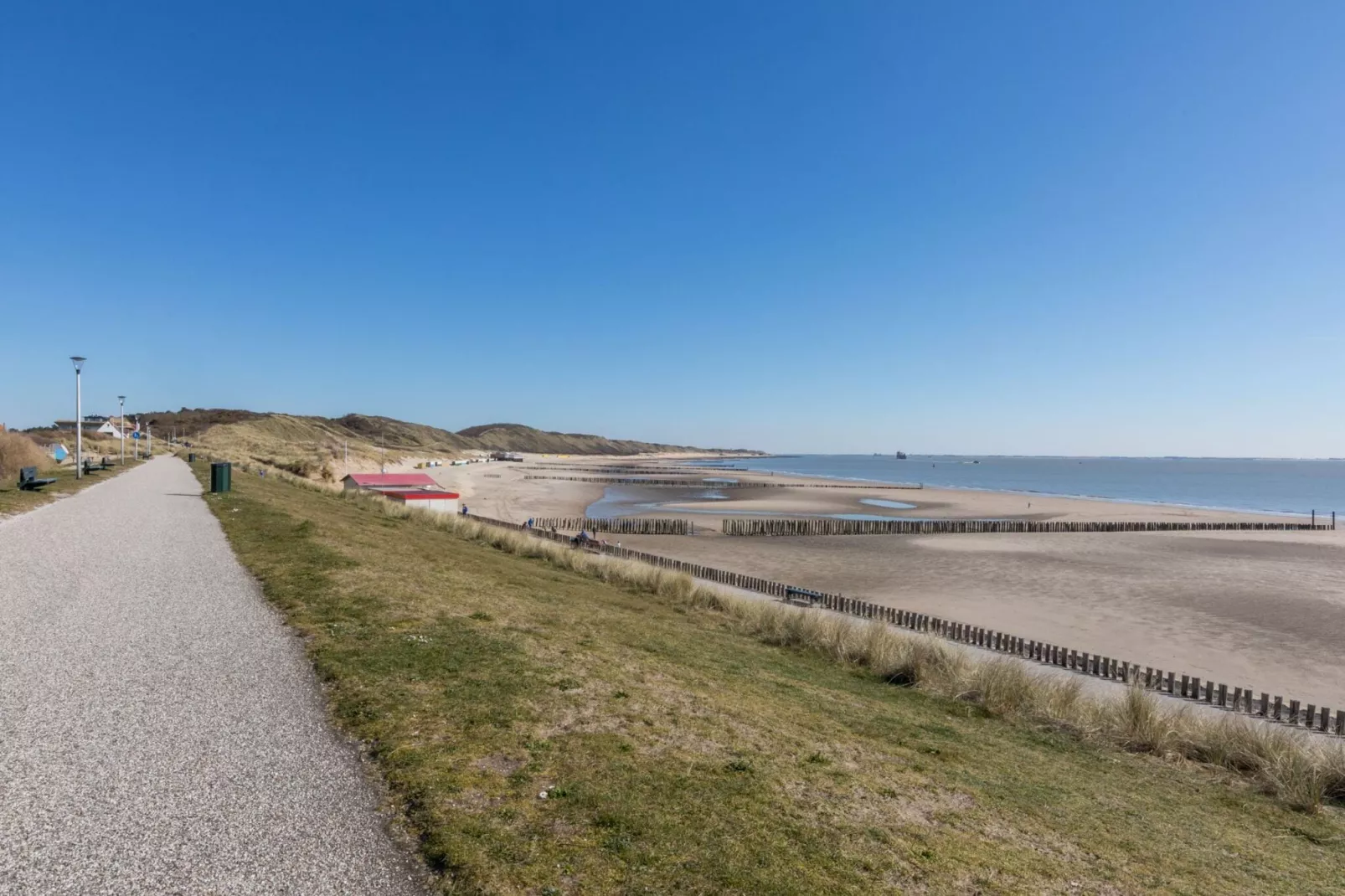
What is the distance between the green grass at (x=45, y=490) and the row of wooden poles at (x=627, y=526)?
2266cm

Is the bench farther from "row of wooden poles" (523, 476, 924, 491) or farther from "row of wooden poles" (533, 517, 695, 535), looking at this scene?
"row of wooden poles" (523, 476, 924, 491)

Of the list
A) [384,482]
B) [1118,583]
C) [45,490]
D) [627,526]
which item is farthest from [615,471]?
[1118,583]

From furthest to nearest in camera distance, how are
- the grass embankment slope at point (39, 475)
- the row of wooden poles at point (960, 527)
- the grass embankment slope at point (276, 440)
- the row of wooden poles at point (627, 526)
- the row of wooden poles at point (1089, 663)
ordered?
the grass embankment slope at point (276, 440), the row of wooden poles at point (960, 527), the row of wooden poles at point (627, 526), the grass embankment slope at point (39, 475), the row of wooden poles at point (1089, 663)

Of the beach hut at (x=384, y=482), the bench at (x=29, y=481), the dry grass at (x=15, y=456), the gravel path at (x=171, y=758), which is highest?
the dry grass at (x=15, y=456)

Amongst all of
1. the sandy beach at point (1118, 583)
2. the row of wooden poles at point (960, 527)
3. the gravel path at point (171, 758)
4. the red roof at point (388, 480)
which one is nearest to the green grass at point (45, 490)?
the red roof at point (388, 480)

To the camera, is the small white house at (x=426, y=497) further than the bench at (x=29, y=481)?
Yes

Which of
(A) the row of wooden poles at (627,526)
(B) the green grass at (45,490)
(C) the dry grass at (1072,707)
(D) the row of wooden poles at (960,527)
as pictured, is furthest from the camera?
(D) the row of wooden poles at (960,527)

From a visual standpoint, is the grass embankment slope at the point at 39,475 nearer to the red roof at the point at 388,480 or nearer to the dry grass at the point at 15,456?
the dry grass at the point at 15,456

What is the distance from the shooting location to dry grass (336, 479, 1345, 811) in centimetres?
896

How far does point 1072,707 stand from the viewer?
1154 centimetres

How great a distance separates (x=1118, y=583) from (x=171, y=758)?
33.4 m

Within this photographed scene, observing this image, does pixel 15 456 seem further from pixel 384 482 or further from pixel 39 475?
pixel 384 482

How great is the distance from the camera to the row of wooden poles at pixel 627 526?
44.5 m

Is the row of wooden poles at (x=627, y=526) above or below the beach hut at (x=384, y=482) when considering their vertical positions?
below
